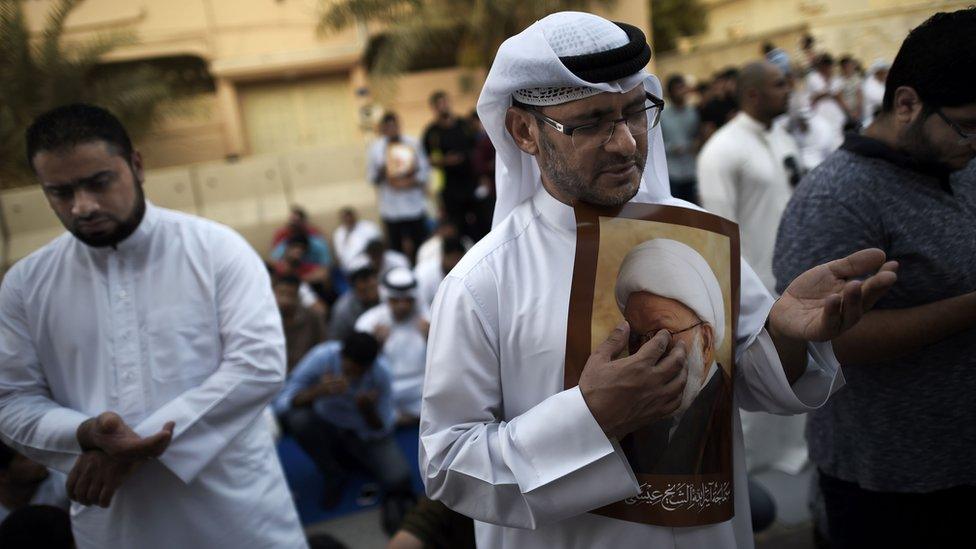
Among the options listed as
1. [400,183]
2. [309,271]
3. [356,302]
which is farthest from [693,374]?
[400,183]

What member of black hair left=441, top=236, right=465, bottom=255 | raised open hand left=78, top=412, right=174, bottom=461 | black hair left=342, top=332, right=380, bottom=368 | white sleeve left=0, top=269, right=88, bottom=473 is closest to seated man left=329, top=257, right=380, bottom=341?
black hair left=441, top=236, right=465, bottom=255

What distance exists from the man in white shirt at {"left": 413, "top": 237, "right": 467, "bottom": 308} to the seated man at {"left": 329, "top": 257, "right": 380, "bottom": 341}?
395 mm

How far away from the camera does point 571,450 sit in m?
1.45

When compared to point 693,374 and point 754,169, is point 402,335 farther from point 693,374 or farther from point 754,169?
point 693,374

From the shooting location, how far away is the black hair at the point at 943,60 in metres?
1.76

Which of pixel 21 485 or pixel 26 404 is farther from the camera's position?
pixel 21 485

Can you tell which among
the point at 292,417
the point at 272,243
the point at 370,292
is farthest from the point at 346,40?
the point at 292,417

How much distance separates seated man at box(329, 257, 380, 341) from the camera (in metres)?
6.31

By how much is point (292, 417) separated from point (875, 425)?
3729 millimetres

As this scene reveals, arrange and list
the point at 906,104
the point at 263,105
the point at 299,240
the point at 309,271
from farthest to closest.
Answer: the point at 263,105
the point at 299,240
the point at 309,271
the point at 906,104

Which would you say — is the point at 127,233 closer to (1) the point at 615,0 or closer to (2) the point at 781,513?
(2) the point at 781,513

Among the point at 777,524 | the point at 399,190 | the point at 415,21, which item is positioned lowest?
the point at 777,524

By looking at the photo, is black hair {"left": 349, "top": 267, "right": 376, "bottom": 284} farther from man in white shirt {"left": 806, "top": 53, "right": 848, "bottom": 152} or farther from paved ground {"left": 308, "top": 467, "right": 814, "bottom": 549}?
man in white shirt {"left": 806, "top": 53, "right": 848, "bottom": 152}

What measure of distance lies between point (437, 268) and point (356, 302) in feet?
2.55
